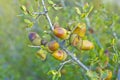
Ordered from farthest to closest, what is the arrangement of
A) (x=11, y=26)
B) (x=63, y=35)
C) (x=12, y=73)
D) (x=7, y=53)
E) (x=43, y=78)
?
(x=11, y=26) < (x=7, y=53) < (x=12, y=73) < (x=43, y=78) < (x=63, y=35)

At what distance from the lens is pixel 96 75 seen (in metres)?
1.19

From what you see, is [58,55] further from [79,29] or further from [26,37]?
[26,37]

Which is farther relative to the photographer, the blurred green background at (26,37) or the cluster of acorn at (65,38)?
the blurred green background at (26,37)

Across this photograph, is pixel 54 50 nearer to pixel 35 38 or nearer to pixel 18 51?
pixel 35 38

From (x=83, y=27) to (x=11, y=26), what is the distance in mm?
2387

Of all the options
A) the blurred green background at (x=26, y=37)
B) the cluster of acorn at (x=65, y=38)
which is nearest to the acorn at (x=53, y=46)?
the cluster of acorn at (x=65, y=38)

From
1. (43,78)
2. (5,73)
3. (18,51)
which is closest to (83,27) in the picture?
(43,78)

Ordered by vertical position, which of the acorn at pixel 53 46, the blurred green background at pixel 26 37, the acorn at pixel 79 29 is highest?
the acorn at pixel 79 29

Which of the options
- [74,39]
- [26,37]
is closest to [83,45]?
[74,39]

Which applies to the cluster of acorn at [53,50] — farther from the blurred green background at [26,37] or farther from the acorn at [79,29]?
the blurred green background at [26,37]

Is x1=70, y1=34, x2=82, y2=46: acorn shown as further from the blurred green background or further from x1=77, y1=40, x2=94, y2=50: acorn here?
the blurred green background

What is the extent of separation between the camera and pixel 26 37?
1.77 m

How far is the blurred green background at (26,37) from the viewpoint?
2.00m

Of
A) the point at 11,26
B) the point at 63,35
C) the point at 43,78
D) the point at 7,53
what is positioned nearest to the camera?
the point at 63,35
